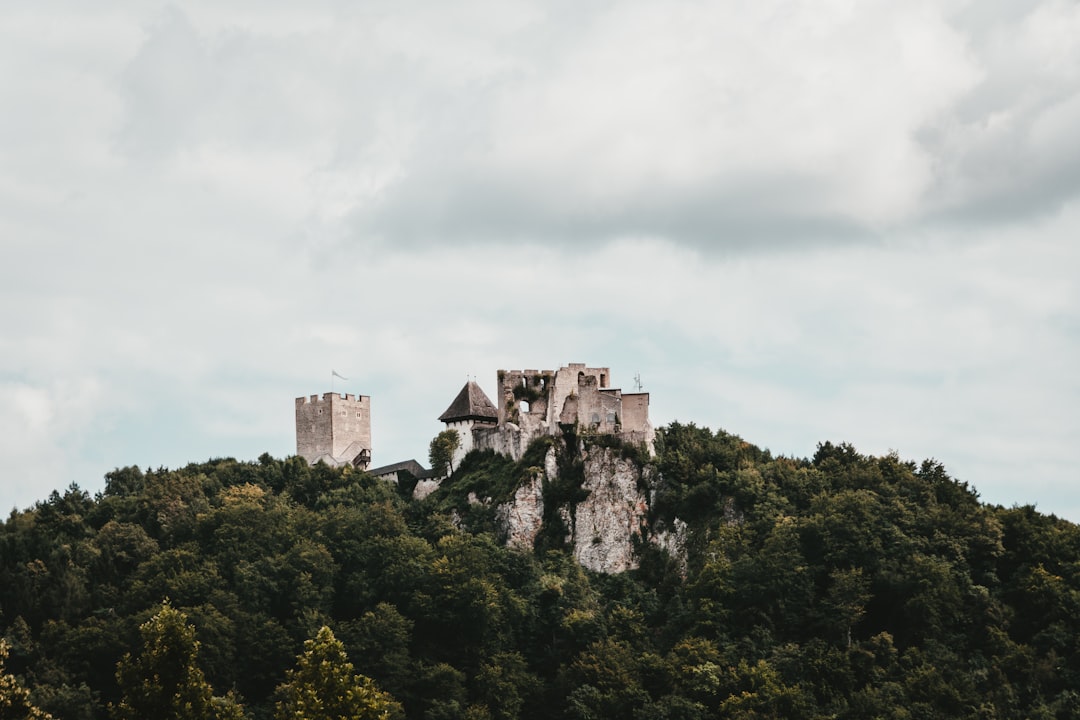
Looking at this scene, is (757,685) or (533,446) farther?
(533,446)

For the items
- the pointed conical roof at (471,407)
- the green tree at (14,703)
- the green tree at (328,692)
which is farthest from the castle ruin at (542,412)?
the green tree at (14,703)

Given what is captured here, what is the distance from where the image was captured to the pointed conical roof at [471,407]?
371ft

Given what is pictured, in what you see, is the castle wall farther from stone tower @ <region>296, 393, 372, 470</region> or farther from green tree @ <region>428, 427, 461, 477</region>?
stone tower @ <region>296, 393, 372, 470</region>

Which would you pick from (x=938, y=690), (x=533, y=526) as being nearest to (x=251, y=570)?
(x=533, y=526)

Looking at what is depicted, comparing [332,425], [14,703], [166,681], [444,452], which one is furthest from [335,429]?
[14,703]

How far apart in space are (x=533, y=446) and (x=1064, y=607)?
30.3 m

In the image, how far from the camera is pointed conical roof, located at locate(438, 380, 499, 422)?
11306cm

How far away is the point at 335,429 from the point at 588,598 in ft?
78.7

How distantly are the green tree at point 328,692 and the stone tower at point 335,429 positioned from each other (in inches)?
1354

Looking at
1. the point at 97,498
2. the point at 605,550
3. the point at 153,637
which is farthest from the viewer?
the point at 97,498

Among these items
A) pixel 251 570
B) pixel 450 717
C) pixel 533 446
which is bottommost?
pixel 450 717

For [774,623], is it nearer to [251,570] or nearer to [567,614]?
[567,614]

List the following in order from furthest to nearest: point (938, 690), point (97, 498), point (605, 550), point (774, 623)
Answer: point (97, 498) < point (605, 550) < point (774, 623) < point (938, 690)

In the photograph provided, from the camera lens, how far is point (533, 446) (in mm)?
109062
